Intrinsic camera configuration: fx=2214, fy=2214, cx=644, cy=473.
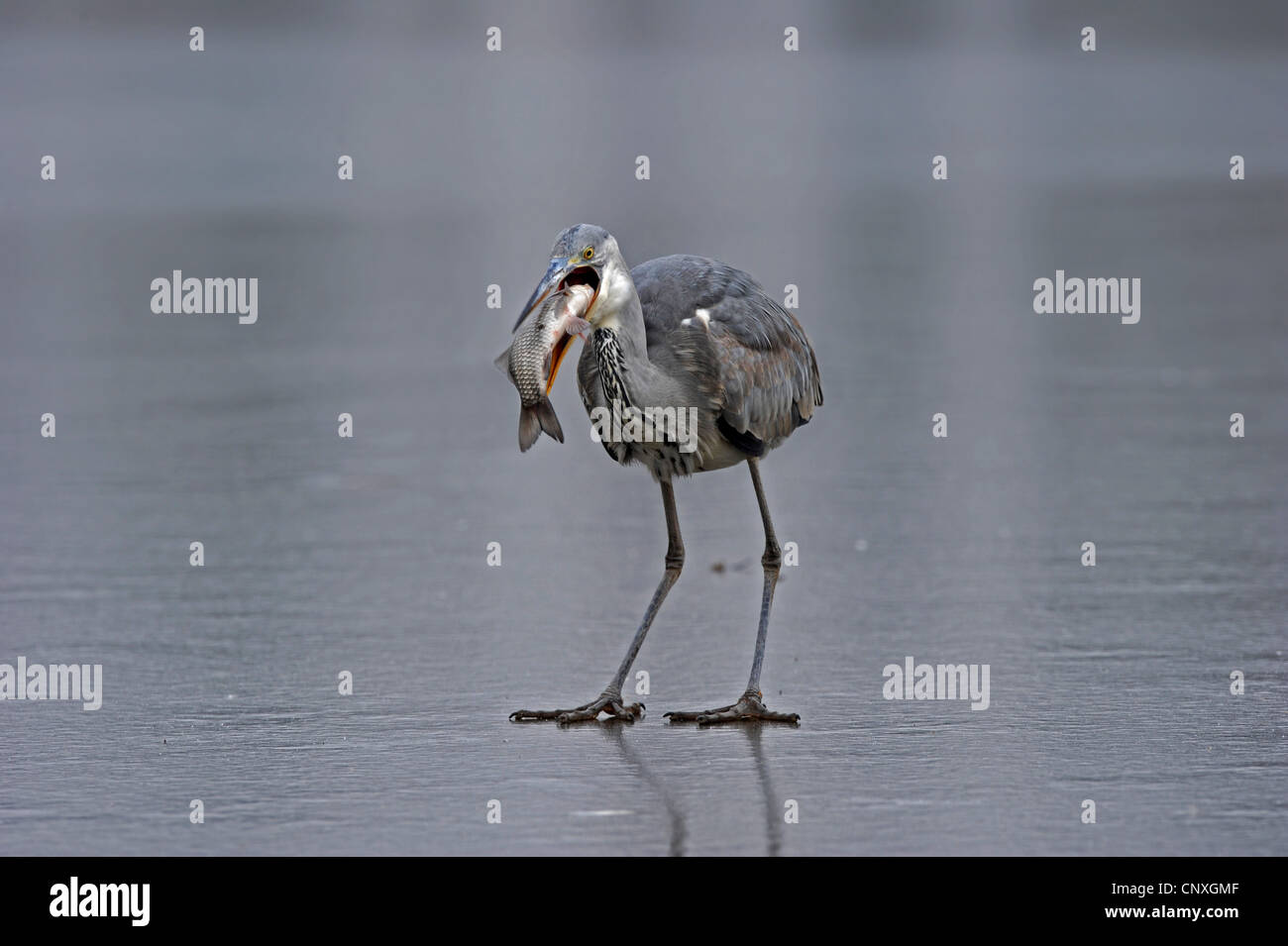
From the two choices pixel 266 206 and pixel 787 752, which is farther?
pixel 266 206

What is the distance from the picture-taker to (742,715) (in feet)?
25.0

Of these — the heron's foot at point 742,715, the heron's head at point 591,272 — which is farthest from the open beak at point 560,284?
the heron's foot at point 742,715

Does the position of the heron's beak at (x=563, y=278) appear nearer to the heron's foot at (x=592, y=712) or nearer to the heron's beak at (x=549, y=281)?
the heron's beak at (x=549, y=281)

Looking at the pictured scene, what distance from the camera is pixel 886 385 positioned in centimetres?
1446

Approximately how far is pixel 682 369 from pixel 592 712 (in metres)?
1.27

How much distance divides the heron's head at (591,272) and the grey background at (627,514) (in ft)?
4.77

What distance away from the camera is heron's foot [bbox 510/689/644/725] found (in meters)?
7.70

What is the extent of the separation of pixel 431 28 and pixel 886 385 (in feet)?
96.8

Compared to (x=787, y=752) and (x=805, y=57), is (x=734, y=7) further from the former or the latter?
(x=787, y=752)

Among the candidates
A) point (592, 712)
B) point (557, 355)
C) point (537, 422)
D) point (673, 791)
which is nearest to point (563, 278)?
point (557, 355)

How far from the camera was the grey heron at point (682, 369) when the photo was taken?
7512 millimetres

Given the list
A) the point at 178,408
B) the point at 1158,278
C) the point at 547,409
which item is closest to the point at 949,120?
the point at 1158,278

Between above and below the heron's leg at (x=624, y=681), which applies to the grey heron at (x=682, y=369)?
above

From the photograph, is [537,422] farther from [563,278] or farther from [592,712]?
[592,712]
